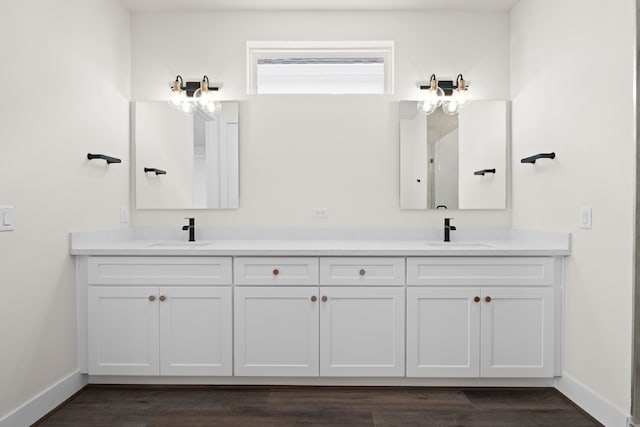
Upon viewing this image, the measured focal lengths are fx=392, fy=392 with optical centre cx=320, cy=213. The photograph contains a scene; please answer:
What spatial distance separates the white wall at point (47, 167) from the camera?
1894 mm

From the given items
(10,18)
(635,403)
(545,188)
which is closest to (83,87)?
(10,18)

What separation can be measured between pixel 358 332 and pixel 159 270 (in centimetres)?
126

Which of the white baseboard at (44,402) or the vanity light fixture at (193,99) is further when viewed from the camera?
the vanity light fixture at (193,99)

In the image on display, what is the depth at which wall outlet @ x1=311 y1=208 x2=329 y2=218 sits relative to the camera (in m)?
2.97

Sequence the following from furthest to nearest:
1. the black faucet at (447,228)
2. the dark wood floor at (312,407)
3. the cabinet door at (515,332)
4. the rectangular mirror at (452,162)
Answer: the rectangular mirror at (452,162), the black faucet at (447,228), the cabinet door at (515,332), the dark wood floor at (312,407)

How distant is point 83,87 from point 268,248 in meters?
1.53

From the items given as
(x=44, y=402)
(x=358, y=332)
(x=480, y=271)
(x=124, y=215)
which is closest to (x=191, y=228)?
(x=124, y=215)

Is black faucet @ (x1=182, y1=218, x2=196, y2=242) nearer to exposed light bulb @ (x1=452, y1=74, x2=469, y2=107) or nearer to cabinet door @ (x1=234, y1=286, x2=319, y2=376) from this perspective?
cabinet door @ (x1=234, y1=286, x2=319, y2=376)

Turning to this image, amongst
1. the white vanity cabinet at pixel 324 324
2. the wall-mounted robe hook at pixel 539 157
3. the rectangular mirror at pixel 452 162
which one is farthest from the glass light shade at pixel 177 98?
the wall-mounted robe hook at pixel 539 157

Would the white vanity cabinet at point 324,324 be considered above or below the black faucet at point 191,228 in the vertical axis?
below

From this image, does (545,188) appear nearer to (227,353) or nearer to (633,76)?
(633,76)

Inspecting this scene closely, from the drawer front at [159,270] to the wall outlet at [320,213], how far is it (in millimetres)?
840

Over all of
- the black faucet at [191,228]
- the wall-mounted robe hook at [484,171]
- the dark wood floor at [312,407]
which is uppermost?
the wall-mounted robe hook at [484,171]

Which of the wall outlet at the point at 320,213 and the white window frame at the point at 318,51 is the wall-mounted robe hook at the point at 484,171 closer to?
the white window frame at the point at 318,51
